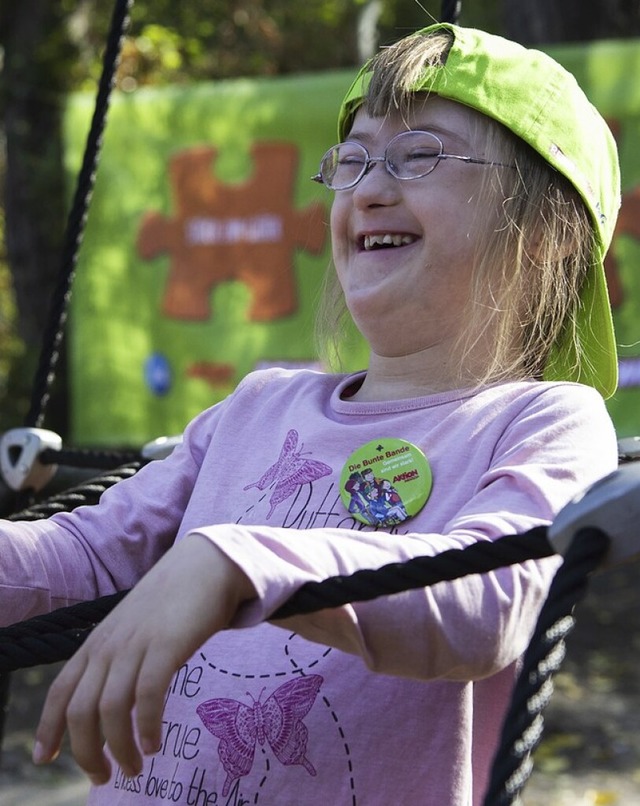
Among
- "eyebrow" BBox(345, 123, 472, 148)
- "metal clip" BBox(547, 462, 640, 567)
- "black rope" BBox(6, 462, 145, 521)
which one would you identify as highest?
"eyebrow" BBox(345, 123, 472, 148)

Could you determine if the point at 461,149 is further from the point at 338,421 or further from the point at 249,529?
the point at 249,529

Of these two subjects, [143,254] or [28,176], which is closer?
[143,254]

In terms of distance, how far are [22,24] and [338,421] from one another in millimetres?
4469

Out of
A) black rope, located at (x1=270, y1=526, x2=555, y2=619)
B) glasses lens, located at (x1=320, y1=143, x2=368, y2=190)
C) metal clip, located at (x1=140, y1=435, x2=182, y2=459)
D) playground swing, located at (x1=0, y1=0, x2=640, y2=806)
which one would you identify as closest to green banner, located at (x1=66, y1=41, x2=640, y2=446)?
metal clip, located at (x1=140, y1=435, x2=182, y2=459)

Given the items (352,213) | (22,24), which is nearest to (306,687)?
(352,213)

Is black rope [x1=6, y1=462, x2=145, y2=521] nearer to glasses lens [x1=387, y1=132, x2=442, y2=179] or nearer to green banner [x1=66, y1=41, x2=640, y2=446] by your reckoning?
glasses lens [x1=387, y1=132, x2=442, y2=179]

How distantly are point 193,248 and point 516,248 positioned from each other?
3.01 meters

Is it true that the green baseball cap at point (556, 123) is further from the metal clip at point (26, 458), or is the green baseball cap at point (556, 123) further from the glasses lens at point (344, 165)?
the metal clip at point (26, 458)

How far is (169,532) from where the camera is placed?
1.34 metres

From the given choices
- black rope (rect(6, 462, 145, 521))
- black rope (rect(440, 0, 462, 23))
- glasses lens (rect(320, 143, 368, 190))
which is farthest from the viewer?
black rope (rect(440, 0, 462, 23))

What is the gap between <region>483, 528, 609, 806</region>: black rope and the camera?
73 centimetres

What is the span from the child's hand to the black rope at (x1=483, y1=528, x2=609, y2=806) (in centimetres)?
19

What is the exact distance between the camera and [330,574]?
0.85 metres

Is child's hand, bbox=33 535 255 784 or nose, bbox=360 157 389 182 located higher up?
nose, bbox=360 157 389 182
